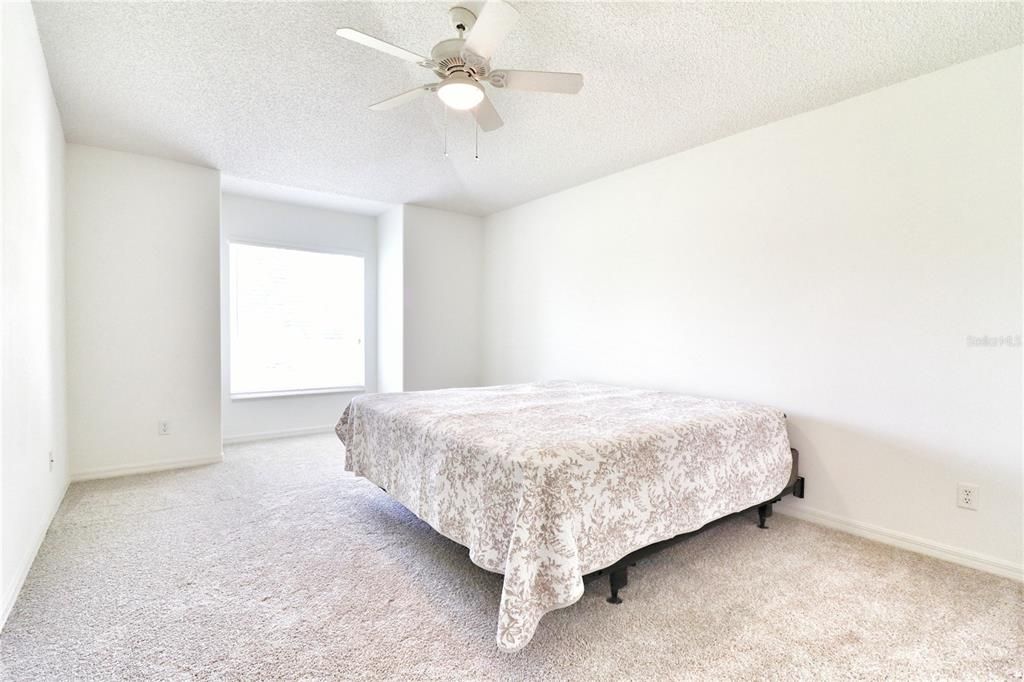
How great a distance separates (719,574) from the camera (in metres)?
2.07

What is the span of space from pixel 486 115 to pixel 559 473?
1.68 meters

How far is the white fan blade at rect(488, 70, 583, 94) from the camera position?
1939 mm

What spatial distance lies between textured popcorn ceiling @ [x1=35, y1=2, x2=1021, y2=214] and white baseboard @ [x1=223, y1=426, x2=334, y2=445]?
2431 mm

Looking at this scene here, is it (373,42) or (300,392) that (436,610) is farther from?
(300,392)

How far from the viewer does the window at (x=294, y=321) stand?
4.55 metres

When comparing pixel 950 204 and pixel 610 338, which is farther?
pixel 610 338

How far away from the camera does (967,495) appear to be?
2201mm

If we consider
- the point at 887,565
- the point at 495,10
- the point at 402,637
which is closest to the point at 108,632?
the point at 402,637

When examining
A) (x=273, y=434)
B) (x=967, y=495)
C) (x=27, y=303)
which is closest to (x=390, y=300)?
(x=273, y=434)

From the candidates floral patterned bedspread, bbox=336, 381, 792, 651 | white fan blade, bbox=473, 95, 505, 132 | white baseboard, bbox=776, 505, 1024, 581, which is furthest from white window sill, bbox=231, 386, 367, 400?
white baseboard, bbox=776, 505, 1024, 581

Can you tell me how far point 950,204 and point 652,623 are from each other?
7.64 ft

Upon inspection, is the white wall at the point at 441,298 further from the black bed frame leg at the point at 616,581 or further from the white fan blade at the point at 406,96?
the black bed frame leg at the point at 616,581

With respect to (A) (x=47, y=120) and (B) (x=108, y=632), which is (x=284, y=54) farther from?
(B) (x=108, y=632)

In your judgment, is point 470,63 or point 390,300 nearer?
point 470,63
